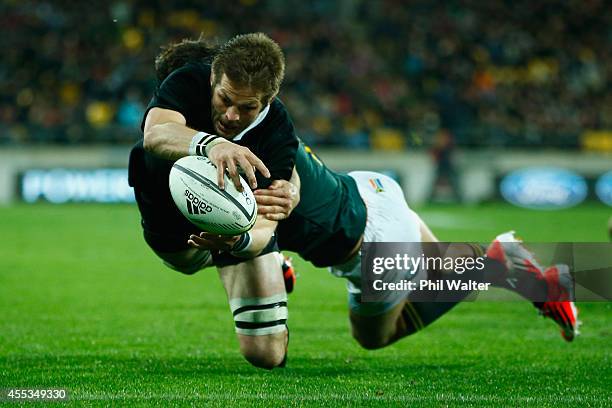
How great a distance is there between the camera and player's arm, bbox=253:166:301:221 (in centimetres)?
491

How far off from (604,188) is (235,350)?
701 inches

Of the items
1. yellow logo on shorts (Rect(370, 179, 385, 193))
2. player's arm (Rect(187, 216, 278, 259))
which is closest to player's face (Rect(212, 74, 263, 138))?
player's arm (Rect(187, 216, 278, 259))

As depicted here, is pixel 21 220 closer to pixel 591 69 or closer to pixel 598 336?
pixel 598 336

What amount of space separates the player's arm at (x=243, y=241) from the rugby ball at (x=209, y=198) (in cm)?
11

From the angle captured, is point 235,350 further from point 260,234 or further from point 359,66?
point 359,66

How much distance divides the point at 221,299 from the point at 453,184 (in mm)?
13997

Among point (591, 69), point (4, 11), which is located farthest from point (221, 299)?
point (591, 69)

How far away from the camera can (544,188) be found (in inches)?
902

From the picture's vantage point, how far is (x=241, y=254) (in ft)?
16.9

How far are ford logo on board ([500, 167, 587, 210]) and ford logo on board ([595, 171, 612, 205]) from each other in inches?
11.6

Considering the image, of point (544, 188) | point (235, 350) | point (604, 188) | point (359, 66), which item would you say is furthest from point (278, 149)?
point (359, 66)

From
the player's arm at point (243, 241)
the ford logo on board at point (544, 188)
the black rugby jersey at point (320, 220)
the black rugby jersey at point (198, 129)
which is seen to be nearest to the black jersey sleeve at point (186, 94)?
the black rugby jersey at point (198, 129)

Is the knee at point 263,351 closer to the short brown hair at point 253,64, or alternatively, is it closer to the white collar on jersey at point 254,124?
the white collar on jersey at point 254,124

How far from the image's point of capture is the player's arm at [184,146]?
4328 millimetres
